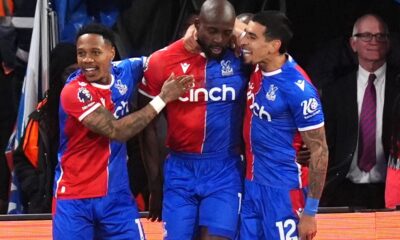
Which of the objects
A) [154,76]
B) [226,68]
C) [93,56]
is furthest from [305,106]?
[93,56]

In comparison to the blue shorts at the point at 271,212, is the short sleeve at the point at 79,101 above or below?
above

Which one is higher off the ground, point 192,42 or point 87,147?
point 192,42

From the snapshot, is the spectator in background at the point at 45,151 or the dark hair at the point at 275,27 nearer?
the dark hair at the point at 275,27

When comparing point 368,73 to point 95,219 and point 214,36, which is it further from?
point 95,219

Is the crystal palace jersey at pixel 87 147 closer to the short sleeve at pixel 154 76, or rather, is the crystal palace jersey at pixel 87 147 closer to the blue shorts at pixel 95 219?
the blue shorts at pixel 95 219

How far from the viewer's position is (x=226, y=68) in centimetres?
753

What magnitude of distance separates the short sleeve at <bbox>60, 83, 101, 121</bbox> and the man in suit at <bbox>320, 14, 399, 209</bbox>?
2368mm

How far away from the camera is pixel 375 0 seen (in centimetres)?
987

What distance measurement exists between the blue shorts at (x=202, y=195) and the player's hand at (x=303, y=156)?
1.14 ft

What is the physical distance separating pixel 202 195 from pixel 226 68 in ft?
2.43

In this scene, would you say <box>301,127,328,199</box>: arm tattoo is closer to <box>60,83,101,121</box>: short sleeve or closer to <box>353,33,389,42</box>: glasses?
<box>60,83,101,121</box>: short sleeve

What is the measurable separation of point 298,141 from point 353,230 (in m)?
1.11

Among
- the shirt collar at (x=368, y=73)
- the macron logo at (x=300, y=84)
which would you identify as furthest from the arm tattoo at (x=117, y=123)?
the shirt collar at (x=368, y=73)

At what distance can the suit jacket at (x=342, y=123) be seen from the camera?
361 inches
